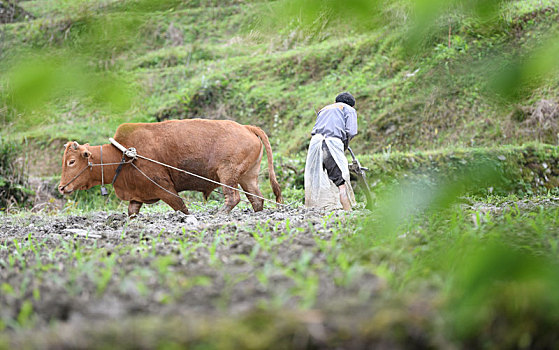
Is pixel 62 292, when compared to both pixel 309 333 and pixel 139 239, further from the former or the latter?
pixel 139 239

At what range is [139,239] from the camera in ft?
13.3

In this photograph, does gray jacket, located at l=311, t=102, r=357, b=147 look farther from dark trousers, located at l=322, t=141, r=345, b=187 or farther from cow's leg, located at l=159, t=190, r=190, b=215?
cow's leg, located at l=159, t=190, r=190, b=215

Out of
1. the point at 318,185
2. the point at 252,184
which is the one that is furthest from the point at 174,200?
the point at 318,185

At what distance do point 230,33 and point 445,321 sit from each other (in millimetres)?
1236

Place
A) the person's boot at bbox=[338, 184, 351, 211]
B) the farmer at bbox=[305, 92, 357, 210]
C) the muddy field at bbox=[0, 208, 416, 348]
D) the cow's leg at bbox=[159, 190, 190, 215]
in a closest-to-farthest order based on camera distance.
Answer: the muddy field at bbox=[0, 208, 416, 348]
the person's boot at bbox=[338, 184, 351, 211]
the farmer at bbox=[305, 92, 357, 210]
the cow's leg at bbox=[159, 190, 190, 215]

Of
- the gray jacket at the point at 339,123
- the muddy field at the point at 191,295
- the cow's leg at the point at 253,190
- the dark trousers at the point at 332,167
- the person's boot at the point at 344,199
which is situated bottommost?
the cow's leg at the point at 253,190

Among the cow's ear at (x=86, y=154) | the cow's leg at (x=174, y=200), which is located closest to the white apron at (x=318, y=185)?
the cow's leg at (x=174, y=200)

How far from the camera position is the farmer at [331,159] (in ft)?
20.9

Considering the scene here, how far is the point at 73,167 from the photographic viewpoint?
654 cm

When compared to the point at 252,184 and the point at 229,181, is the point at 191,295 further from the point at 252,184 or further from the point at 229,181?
the point at 252,184

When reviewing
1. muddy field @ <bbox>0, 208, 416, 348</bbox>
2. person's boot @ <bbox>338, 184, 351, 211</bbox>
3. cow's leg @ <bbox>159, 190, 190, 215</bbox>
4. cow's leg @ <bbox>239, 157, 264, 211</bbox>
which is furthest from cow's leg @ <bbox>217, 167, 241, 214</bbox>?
muddy field @ <bbox>0, 208, 416, 348</bbox>

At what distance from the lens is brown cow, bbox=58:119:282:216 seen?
257 inches

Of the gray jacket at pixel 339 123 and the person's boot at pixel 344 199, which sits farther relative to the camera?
the gray jacket at pixel 339 123

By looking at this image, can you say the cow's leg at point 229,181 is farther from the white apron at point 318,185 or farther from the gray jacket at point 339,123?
the gray jacket at point 339,123
